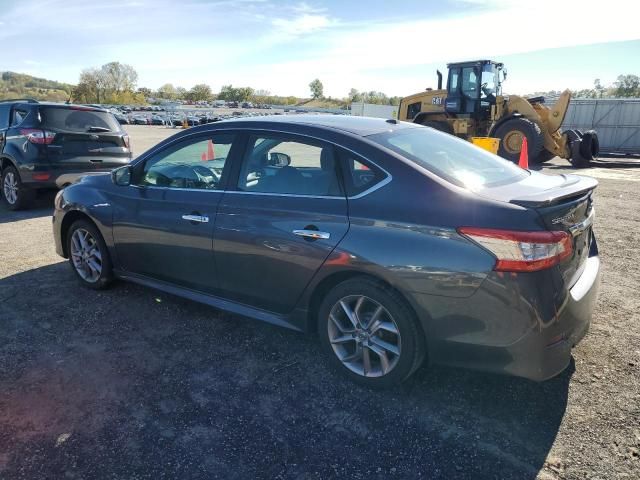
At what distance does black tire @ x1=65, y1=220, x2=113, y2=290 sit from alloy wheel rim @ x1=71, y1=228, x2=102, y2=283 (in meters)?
0.01

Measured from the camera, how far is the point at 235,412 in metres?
2.79

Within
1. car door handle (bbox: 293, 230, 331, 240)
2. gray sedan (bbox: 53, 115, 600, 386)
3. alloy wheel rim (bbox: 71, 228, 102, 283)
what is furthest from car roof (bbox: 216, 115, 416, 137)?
alloy wheel rim (bbox: 71, 228, 102, 283)

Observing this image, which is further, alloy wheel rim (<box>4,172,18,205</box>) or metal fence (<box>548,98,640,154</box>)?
metal fence (<box>548,98,640,154</box>)

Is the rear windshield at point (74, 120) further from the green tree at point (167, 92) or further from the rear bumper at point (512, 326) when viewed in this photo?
the green tree at point (167, 92)

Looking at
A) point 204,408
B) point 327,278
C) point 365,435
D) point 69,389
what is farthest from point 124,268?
point 365,435

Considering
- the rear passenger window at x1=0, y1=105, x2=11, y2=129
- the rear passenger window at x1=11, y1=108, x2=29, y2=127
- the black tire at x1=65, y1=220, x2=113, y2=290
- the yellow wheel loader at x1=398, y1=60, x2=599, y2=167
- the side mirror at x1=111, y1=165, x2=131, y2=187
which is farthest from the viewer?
the yellow wheel loader at x1=398, y1=60, x2=599, y2=167

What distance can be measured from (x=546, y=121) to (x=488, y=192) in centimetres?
1421

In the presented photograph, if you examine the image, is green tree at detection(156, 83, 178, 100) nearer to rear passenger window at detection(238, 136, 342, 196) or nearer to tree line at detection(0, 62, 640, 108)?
tree line at detection(0, 62, 640, 108)

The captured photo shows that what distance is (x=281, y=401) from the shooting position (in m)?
2.90

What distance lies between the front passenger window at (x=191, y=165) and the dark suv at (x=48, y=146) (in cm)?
461

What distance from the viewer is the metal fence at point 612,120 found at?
21.7 m

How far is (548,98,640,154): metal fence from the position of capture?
71.3ft

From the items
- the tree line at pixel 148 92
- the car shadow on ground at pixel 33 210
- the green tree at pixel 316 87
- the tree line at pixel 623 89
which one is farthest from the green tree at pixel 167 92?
the car shadow on ground at pixel 33 210

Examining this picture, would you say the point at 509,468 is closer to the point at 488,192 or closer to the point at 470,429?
the point at 470,429
